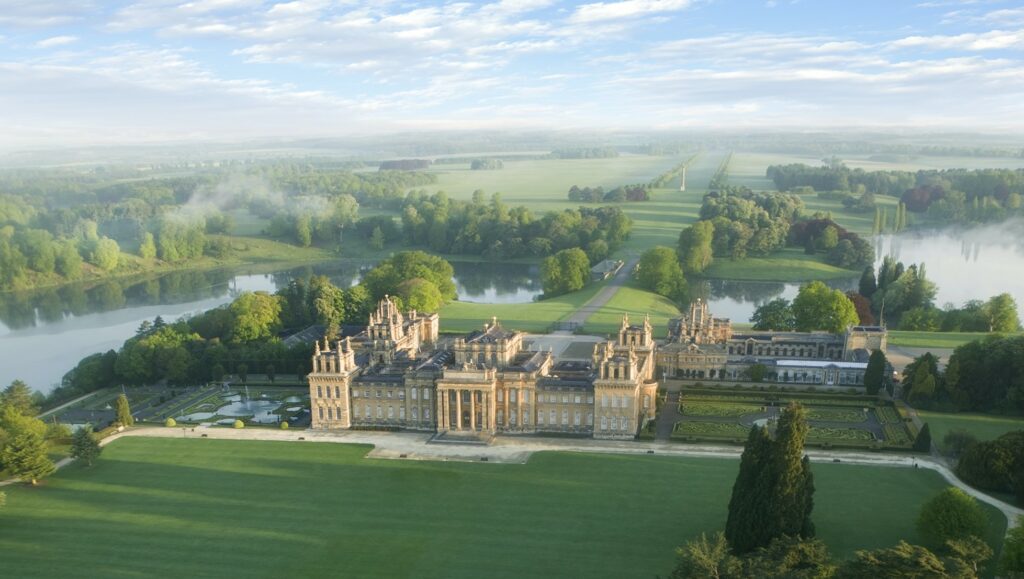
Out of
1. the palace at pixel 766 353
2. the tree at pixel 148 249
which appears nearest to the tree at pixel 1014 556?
the palace at pixel 766 353

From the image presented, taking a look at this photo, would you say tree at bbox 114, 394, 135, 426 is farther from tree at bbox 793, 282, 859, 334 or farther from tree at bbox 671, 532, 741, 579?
tree at bbox 793, 282, 859, 334

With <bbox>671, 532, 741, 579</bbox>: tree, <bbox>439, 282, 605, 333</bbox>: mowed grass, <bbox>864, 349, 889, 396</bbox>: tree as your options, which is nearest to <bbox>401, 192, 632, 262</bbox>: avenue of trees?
<bbox>439, 282, 605, 333</bbox>: mowed grass

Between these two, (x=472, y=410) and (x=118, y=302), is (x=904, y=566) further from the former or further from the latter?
(x=118, y=302)

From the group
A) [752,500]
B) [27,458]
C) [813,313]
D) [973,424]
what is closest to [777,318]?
[813,313]

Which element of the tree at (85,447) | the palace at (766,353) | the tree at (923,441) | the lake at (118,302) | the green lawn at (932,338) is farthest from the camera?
the lake at (118,302)

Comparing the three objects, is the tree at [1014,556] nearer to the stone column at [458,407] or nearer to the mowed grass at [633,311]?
the stone column at [458,407]
